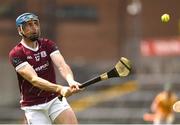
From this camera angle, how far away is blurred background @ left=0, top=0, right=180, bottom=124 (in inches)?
873

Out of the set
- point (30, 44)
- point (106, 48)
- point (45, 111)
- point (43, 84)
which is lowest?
point (106, 48)

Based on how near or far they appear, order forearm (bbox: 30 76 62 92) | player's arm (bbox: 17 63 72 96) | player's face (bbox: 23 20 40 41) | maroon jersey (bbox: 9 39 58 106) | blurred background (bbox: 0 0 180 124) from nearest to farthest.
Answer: player's arm (bbox: 17 63 72 96) → forearm (bbox: 30 76 62 92) → player's face (bbox: 23 20 40 41) → maroon jersey (bbox: 9 39 58 106) → blurred background (bbox: 0 0 180 124)

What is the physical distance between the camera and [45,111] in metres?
8.97

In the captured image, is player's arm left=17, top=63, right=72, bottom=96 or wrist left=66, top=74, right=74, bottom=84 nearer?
player's arm left=17, top=63, right=72, bottom=96

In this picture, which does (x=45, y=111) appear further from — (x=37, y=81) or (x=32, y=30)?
(x=32, y=30)

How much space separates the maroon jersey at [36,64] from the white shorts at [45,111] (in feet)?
0.17

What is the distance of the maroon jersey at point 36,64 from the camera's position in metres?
8.84

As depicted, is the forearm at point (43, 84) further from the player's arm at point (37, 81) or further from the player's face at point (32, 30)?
the player's face at point (32, 30)

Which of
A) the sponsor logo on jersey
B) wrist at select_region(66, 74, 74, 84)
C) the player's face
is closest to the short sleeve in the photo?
the sponsor logo on jersey

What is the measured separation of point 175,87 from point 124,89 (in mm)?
1487

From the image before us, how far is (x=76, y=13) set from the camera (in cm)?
2562

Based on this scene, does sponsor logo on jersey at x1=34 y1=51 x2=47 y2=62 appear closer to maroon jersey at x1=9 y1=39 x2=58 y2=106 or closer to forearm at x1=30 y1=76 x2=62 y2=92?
maroon jersey at x1=9 y1=39 x2=58 y2=106

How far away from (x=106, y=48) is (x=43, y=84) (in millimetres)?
17109

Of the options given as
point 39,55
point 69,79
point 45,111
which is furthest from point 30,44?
point 45,111
